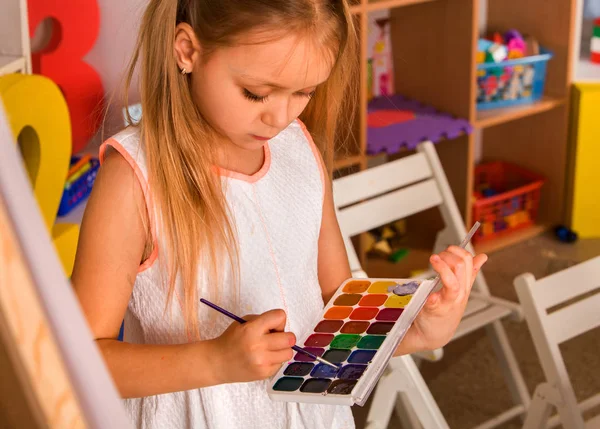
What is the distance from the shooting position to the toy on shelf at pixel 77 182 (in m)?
1.72

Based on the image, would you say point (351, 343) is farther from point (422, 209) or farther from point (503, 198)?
point (503, 198)

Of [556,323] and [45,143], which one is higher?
[45,143]

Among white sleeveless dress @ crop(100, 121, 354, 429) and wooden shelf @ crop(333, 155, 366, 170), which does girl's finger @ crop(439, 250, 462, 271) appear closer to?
white sleeveless dress @ crop(100, 121, 354, 429)

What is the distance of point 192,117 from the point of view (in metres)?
0.92

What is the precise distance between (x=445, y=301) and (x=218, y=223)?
0.93ft

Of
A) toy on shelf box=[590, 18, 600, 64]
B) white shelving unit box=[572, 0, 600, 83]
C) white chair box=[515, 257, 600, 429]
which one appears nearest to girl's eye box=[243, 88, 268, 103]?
white chair box=[515, 257, 600, 429]

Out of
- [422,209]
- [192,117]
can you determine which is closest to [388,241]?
[422,209]

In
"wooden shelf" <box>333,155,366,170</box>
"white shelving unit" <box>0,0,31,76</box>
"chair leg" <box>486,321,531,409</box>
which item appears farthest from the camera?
"wooden shelf" <box>333,155,366,170</box>

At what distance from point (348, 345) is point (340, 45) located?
335 millimetres

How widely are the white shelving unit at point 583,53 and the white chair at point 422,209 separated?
3.40ft

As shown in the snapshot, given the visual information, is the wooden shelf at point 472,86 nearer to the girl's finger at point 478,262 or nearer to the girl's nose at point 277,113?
the girl's finger at point 478,262

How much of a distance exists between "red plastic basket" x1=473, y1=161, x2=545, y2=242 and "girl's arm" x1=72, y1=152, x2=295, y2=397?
1.94m

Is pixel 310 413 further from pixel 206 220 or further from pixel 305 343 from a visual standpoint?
pixel 206 220

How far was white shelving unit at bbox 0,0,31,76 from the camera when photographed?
162cm
